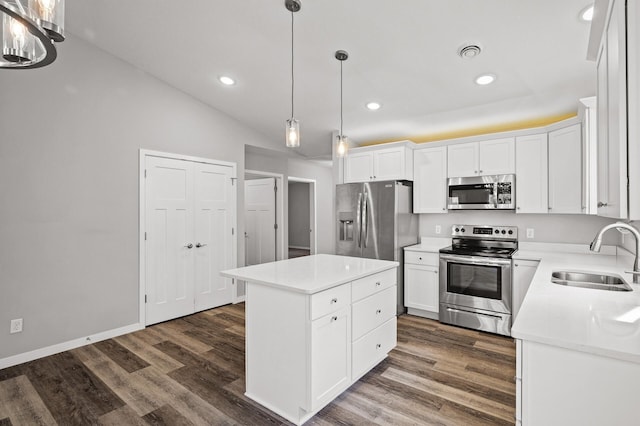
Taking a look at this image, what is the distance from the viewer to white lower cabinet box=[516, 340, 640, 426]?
1074 millimetres

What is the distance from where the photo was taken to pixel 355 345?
7.87 ft

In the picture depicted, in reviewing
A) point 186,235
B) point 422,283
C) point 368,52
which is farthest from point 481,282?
point 186,235

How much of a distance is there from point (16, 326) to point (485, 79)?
4.88m

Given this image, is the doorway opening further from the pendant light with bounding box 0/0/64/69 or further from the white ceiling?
the pendant light with bounding box 0/0/64/69

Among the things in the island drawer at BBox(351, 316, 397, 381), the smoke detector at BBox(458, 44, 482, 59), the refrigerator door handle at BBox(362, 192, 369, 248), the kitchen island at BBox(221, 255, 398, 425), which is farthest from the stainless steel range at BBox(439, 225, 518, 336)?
the smoke detector at BBox(458, 44, 482, 59)

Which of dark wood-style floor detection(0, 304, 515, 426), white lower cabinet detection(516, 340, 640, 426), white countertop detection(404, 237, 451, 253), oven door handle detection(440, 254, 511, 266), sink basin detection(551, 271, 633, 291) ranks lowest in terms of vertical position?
dark wood-style floor detection(0, 304, 515, 426)

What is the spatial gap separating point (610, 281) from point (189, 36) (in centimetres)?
402

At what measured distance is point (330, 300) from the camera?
7.02 ft

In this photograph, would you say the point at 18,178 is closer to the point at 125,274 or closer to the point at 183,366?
the point at 125,274

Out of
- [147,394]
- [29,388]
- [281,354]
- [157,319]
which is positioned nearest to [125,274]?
[157,319]

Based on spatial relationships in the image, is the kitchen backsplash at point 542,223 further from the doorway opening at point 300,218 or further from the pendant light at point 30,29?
the doorway opening at point 300,218

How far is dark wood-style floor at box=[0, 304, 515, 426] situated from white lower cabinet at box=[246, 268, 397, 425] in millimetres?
134

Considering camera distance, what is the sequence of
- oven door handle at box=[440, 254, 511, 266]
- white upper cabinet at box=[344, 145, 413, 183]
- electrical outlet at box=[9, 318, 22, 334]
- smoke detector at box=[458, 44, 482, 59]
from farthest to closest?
white upper cabinet at box=[344, 145, 413, 183]
oven door handle at box=[440, 254, 511, 266]
electrical outlet at box=[9, 318, 22, 334]
smoke detector at box=[458, 44, 482, 59]

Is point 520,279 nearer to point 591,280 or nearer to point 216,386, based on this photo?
point 591,280
